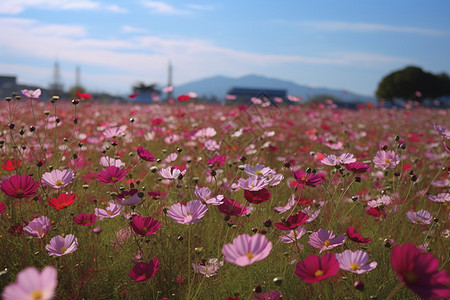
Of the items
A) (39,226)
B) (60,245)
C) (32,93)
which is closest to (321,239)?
(60,245)

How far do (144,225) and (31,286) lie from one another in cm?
53

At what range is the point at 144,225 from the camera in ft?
3.82

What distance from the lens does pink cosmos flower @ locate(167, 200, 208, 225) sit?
1.12 metres

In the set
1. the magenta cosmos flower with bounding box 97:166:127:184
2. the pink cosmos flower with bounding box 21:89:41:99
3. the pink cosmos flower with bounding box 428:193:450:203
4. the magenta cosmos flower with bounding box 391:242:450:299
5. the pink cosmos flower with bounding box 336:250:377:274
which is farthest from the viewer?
the pink cosmos flower with bounding box 21:89:41:99

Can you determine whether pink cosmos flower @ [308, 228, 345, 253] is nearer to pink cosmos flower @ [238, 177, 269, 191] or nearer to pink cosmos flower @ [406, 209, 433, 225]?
pink cosmos flower @ [238, 177, 269, 191]

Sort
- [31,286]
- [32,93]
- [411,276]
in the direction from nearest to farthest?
[31,286]
[411,276]
[32,93]

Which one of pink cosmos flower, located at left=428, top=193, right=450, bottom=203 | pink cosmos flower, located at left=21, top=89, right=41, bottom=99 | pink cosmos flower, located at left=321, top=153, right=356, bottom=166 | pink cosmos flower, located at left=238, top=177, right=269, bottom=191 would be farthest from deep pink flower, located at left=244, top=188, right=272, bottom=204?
pink cosmos flower, located at left=21, top=89, right=41, bottom=99

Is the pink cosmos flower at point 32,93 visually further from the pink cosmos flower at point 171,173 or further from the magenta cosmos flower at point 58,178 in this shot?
the pink cosmos flower at point 171,173

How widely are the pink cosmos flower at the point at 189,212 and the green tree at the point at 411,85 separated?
1135 inches

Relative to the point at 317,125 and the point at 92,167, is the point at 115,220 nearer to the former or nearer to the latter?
the point at 92,167

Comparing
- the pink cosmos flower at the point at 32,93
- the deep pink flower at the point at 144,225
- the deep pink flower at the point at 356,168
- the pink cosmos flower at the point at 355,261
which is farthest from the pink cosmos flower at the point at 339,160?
the pink cosmos flower at the point at 32,93

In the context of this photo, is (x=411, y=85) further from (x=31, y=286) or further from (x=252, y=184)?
(x=31, y=286)

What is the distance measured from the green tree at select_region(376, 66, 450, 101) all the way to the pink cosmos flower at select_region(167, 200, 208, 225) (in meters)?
28.8

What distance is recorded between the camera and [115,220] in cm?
161
